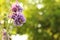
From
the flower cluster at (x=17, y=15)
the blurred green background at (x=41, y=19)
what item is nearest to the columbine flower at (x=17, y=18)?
the flower cluster at (x=17, y=15)

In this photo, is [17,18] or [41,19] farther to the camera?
[41,19]

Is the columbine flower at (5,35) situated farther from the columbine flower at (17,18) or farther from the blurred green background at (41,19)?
the blurred green background at (41,19)

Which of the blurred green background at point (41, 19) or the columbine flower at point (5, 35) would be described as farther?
the blurred green background at point (41, 19)

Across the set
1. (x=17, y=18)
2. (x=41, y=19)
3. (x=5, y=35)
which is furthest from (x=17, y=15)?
(x=41, y=19)

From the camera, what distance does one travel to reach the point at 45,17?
2582mm

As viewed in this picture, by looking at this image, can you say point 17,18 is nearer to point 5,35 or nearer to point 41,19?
point 5,35

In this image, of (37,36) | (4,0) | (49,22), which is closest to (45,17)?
(49,22)

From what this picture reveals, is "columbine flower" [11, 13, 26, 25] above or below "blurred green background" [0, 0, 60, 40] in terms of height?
above

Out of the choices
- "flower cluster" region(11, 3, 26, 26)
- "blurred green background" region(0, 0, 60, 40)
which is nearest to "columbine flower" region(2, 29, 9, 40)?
"flower cluster" region(11, 3, 26, 26)

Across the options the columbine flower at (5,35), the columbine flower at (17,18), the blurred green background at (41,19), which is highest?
the columbine flower at (17,18)

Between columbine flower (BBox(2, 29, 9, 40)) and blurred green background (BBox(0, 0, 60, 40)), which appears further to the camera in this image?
blurred green background (BBox(0, 0, 60, 40))

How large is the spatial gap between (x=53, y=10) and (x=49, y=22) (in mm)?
156

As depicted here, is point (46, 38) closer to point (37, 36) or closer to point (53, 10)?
point (37, 36)

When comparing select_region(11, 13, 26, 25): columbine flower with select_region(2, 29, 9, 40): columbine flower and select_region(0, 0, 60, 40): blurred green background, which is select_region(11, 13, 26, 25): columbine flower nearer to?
select_region(2, 29, 9, 40): columbine flower
